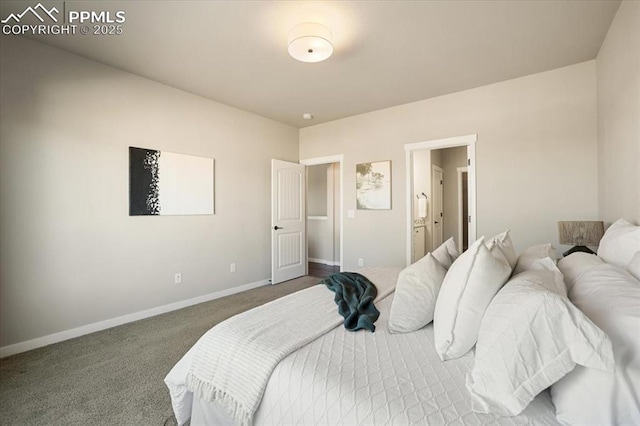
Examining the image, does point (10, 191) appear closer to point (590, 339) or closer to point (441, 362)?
point (441, 362)

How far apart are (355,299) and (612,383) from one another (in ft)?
3.68

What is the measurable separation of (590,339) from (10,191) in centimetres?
369

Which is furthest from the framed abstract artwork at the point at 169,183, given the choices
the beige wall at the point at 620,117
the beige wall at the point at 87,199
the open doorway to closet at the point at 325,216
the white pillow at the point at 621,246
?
the beige wall at the point at 620,117

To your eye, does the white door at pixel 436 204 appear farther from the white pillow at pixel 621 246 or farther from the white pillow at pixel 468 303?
the white pillow at pixel 468 303

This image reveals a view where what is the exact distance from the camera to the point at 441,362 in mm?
1074

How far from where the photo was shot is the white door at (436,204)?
5.53m

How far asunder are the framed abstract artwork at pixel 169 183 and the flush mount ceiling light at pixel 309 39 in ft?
6.63

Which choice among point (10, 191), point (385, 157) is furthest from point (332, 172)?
point (10, 191)

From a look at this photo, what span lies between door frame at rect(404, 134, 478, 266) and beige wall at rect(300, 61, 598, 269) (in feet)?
0.19

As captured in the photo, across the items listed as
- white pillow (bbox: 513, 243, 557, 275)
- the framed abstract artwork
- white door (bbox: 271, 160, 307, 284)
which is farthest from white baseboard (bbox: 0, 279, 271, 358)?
white pillow (bbox: 513, 243, 557, 275)

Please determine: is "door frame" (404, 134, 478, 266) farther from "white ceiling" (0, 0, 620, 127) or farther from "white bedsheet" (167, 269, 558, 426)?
"white bedsheet" (167, 269, 558, 426)

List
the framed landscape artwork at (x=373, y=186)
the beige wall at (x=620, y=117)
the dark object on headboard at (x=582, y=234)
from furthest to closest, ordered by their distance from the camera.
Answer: the framed landscape artwork at (x=373, y=186) < the dark object on headboard at (x=582, y=234) < the beige wall at (x=620, y=117)

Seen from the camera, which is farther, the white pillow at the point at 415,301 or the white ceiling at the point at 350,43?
the white ceiling at the point at 350,43

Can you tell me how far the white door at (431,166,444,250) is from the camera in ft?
18.1
